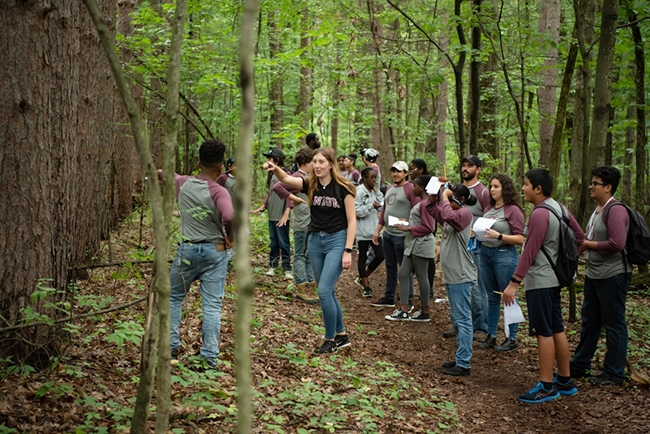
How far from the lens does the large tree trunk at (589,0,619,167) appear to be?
727 centimetres

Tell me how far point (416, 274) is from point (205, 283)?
447 cm

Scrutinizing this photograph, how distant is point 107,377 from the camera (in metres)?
4.48

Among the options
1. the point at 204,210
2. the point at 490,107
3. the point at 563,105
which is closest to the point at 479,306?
the point at 563,105

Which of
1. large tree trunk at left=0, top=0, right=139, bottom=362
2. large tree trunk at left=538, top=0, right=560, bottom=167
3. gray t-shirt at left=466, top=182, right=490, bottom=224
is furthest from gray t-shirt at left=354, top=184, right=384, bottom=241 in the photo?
large tree trunk at left=0, top=0, right=139, bottom=362

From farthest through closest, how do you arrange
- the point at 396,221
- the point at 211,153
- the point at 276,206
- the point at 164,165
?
1. the point at 276,206
2. the point at 396,221
3. the point at 211,153
4. the point at 164,165

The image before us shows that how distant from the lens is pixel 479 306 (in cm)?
794

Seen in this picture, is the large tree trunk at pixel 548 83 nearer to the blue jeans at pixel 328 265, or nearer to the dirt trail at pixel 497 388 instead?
the dirt trail at pixel 497 388

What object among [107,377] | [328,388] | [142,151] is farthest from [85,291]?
[142,151]

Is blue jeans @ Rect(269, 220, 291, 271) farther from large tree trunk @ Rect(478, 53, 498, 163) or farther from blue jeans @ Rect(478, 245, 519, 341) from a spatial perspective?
large tree trunk @ Rect(478, 53, 498, 163)

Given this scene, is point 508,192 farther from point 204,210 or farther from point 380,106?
point 380,106

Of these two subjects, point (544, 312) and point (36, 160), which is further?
point (544, 312)

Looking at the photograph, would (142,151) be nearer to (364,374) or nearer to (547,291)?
(364,374)

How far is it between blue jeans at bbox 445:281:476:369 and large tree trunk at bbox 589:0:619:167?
2776mm

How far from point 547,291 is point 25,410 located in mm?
4874
